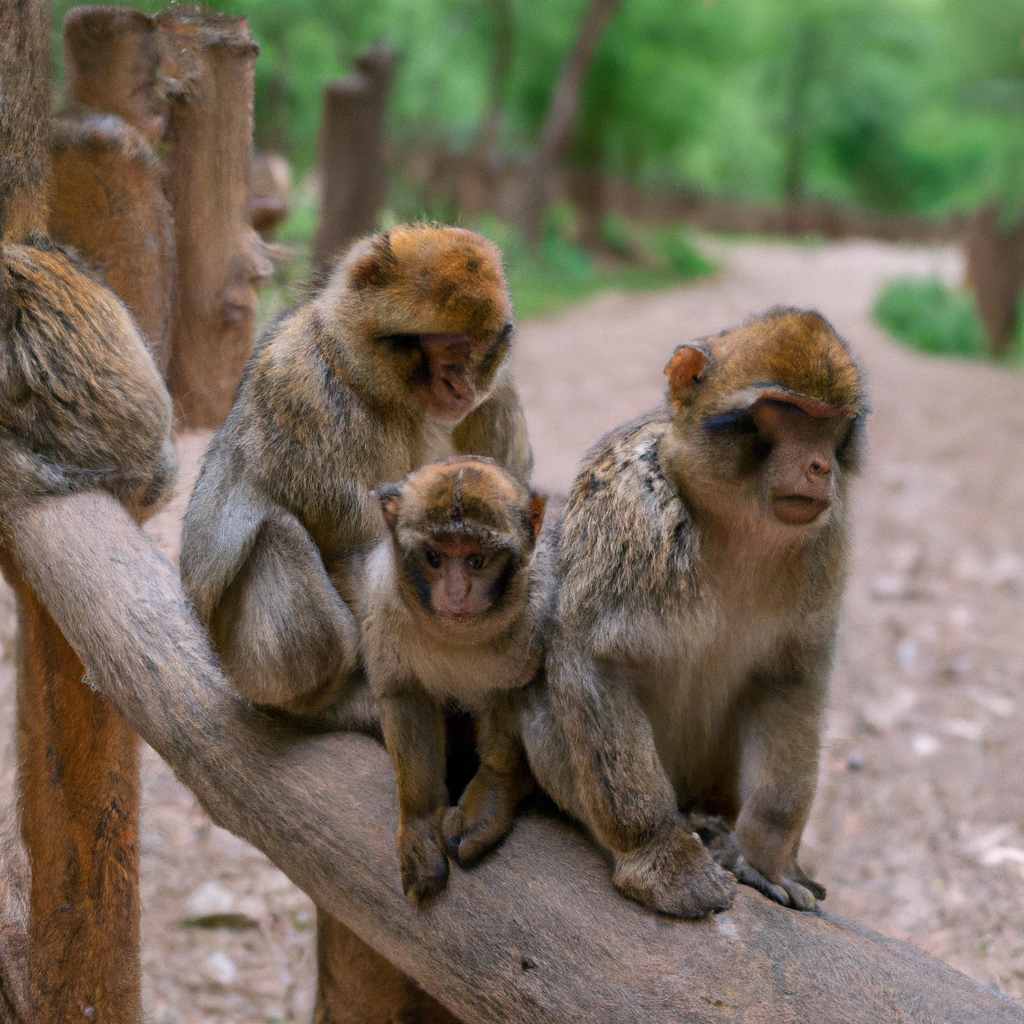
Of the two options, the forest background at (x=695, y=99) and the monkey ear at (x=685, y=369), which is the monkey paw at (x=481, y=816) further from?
the forest background at (x=695, y=99)

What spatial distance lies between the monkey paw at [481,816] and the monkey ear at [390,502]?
25.8 inches

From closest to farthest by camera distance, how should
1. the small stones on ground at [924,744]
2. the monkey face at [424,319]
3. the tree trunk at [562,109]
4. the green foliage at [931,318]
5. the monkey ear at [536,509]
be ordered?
the monkey ear at [536,509]
the monkey face at [424,319]
the small stones on ground at [924,744]
the green foliage at [931,318]
the tree trunk at [562,109]

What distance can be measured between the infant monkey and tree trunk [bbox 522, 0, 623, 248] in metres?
16.3

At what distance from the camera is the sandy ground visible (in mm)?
4180

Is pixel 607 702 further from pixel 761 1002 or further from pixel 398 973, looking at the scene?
pixel 398 973

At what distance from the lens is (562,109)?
709 inches

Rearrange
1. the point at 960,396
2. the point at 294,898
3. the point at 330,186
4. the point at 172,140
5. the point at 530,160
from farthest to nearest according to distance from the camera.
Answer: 1. the point at 530,160
2. the point at 960,396
3. the point at 330,186
4. the point at 294,898
5. the point at 172,140

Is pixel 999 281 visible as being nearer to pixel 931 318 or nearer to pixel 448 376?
pixel 931 318

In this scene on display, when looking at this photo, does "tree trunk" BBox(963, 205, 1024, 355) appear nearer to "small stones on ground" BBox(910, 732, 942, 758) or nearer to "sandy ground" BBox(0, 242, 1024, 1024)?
"sandy ground" BBox(0, 242, 1024, 1024)

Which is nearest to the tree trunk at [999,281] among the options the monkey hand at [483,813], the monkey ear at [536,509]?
the monkey ear at [536,509]

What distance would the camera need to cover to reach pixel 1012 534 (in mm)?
8273

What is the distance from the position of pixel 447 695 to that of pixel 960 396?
10.4 meters

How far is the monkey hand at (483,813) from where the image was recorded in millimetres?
2424

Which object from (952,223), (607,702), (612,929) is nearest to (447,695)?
(607,702)
